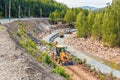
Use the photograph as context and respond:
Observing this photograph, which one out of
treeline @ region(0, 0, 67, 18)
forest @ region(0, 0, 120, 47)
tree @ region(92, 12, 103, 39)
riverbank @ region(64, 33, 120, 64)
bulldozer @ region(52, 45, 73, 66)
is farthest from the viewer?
treeline @ region(0, 0, 67, 18)

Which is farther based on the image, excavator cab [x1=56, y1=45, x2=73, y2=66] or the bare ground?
excavator cab [x1=56, y1=45, x2=73, y2=66]

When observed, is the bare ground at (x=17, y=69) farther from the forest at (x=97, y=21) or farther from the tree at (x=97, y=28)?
the tree at (x=97, y=28)

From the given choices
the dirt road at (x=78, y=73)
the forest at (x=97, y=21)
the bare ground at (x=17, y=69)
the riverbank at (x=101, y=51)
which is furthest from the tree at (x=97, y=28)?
the bare ground at (x=17, y=69)

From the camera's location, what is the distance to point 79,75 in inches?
1138

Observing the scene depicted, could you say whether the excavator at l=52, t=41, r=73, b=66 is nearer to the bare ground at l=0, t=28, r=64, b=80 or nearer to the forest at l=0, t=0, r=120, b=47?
the bare ground at l=0, t=28, r=64, b=80

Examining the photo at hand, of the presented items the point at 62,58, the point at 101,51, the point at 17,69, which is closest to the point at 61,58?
the point at 62,58

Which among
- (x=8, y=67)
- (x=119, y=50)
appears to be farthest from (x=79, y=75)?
(x=119, y=50)

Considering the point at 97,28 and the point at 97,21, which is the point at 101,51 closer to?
the point at 97,28

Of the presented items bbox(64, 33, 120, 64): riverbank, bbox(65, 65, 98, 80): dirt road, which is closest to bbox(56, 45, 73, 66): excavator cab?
bbox(65, 65, 98, 80): dirt road

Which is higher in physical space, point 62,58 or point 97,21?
point 97,21

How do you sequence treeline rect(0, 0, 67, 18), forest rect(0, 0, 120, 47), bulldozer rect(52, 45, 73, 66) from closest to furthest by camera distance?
1. bulldozer rect(52, 45, 73, 66)
2. forest rect(0, 0, 120, 47)
3. treeline rect(0, 0, 67, 18)

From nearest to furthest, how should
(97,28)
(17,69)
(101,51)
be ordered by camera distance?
(17,69) < (101,51) < (97,28)

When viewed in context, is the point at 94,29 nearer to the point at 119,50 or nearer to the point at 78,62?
the point at 119,50

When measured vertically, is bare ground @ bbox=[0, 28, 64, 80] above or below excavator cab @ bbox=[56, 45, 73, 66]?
above
